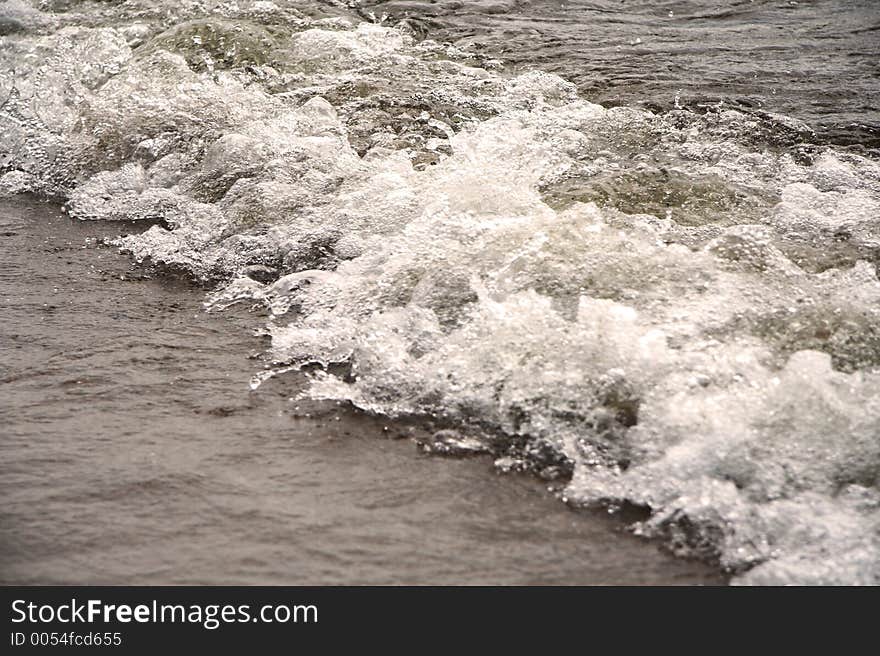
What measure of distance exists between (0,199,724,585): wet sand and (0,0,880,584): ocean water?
0.36 feet

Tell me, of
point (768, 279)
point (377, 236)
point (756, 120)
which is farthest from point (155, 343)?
point (756, 120)

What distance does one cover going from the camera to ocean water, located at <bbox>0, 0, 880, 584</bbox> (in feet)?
→ 8.30

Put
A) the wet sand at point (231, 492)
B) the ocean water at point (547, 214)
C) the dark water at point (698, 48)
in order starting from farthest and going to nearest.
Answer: the dark water at point (698, 48) < the ocean water at point (547, 214) < the wet sand at point (231, 492)

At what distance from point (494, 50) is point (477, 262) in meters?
3.29

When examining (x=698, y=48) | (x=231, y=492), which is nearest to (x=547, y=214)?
(x=231, y=492)

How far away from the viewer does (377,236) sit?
3834mm

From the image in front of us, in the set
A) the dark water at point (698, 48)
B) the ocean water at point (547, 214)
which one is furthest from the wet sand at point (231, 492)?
the dark water at point (698, 48)

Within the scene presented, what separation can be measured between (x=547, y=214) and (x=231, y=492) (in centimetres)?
167

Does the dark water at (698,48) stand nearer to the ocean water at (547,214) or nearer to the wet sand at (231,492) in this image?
the ocean water at (547,214)

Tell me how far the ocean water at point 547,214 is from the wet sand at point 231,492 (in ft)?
0.36

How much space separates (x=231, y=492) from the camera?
2.42 meters

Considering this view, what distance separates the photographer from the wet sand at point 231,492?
2.17 metres

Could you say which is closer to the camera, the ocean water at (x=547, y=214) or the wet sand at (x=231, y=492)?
the wet sand at (x=231, y=492)
